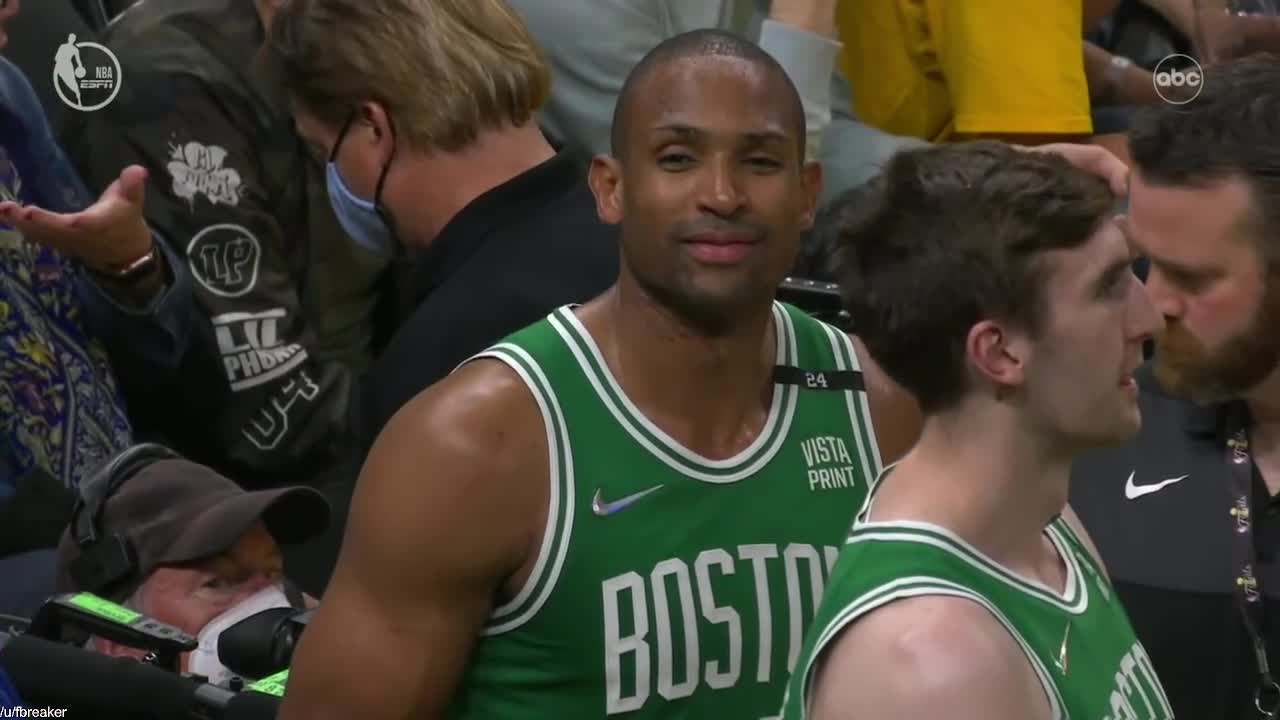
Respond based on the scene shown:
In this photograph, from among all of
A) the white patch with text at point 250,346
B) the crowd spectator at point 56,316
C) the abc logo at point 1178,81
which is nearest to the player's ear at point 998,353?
the abc logo at point 1178,81

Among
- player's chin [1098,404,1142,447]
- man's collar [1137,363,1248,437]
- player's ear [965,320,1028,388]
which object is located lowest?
man's collar [1137,363,1248,437]

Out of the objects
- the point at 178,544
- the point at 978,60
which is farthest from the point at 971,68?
the point at 178,544

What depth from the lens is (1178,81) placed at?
2982mm

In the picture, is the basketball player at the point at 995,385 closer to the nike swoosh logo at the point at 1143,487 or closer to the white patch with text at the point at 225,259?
the nike swoosh logo at the point at 1143,487

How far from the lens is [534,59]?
109 inches

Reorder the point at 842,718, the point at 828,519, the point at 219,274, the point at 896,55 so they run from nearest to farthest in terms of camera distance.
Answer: the point at 842,718 → the point at 828,519 → the point at 219,274 → the point at 896,55

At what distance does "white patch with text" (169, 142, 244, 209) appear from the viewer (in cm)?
334

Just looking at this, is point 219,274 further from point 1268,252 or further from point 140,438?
point 1268,252

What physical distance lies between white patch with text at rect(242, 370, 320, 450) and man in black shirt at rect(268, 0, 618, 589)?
0.64 meters

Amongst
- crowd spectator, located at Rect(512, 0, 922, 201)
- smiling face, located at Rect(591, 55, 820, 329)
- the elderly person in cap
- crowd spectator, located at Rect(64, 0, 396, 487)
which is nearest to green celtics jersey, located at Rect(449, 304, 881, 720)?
smiling face, located at Rect(591, 55, 820, 329)

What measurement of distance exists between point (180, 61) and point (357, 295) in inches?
20.8

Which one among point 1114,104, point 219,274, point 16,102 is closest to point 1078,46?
point 1114,104

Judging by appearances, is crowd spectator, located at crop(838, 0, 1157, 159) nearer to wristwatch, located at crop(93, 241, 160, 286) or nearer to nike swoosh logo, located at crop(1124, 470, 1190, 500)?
nike swoosh logo, located at crop(1124, 470, 1190, 500)

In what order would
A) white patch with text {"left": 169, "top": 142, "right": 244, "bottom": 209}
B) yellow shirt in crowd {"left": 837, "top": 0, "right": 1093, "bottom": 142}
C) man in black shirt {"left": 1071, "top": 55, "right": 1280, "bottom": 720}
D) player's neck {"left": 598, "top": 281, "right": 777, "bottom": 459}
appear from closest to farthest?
player's neck {"left": 598, "top": 281, "right": 777, "bottom": 459} → man in black shirt {"left": 1071, "top": 55, "right": 1280, "bottom": 720} → white patch with text {"left": 169, "top": 142, "right": 244, "bottom": 209} → yellow shirt in crowd {"left": 837, "top": 0, "right": 1093, "bottom": 142}
